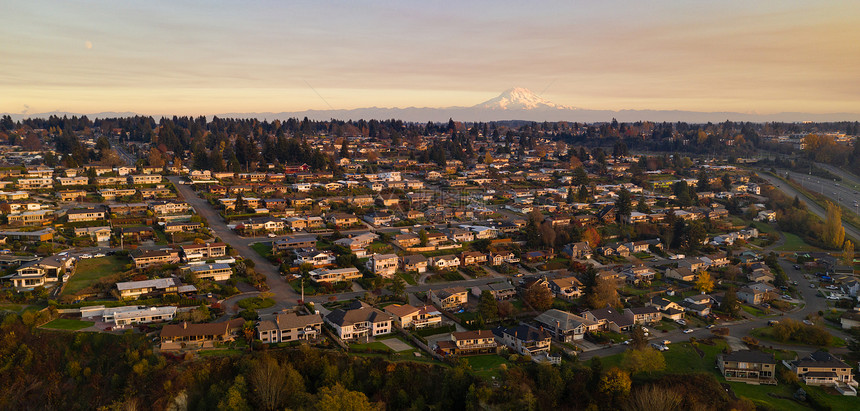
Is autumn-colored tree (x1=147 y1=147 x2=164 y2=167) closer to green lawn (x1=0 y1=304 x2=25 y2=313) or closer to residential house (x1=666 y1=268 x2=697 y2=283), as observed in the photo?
green lawn (x1=0 y1=304 x2=25 y2=313)

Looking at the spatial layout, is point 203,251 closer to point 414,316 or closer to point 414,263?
point 414,263

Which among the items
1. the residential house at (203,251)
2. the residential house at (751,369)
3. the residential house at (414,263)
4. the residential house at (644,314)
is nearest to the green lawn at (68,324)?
the residential house at (203,251)

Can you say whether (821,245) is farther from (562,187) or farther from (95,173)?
(95,173)

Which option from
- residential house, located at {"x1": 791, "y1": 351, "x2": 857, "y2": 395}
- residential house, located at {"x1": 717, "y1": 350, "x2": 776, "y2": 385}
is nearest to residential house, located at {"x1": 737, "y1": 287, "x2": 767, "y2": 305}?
residential house, located at {"x1": 791, "y1": 351, "x2": 857, "y2": 395}

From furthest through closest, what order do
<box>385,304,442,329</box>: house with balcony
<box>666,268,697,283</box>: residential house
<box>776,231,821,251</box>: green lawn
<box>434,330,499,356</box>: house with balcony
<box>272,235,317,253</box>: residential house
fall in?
<box>776,231,821,251</box>: green lawn < <box>272,235,317,253</box>: residential house < <box>666,268,697,283</box>: residential house < <box>385,304,442,329</box>: house with balcony < <box>434,330,499,356</box>: house with balcony

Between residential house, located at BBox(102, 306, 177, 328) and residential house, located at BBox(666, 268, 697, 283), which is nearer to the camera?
residential house, located at BBox(102, 306, 177, 328)

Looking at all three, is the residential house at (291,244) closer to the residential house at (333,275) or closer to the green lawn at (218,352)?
the residential house at (333,275)
